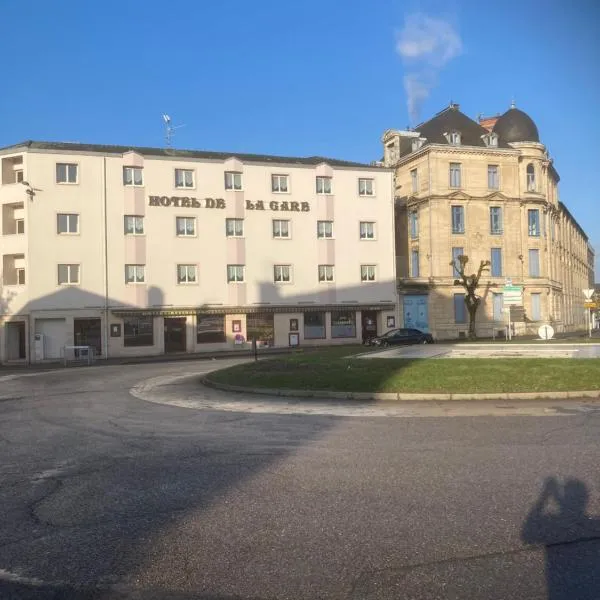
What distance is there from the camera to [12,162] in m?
39.8

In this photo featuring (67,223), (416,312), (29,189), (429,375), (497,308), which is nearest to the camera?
(429,375)

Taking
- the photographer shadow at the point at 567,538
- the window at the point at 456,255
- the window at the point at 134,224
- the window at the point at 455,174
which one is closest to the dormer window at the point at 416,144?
the window at the point at 455,174

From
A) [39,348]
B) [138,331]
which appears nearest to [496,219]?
[138,331]

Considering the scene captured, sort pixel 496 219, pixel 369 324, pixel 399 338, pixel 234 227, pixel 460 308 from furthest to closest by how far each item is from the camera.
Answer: pixel 496 219 < pixel 460 308 < pixel 369 324 < pixel 234 227 < pixel 399 338

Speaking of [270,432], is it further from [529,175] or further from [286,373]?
[529,175]

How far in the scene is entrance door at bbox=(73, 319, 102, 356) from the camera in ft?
127

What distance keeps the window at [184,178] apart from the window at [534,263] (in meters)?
30.7

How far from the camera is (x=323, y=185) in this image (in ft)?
149

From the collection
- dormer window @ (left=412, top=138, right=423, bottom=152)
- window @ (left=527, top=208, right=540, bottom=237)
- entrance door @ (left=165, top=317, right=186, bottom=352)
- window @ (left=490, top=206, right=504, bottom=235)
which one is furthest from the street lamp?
window @ (left=527, top=208, right=540, bottom=237)

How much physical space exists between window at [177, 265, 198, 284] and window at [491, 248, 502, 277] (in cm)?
2636

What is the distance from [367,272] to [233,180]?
12.0 metres

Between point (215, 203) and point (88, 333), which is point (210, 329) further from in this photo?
point (215, 203)

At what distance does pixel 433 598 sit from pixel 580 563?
1.21 meters

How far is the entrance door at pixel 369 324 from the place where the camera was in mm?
45438
